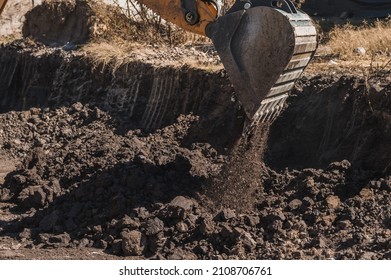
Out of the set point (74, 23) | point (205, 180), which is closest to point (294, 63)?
point (205, 180)

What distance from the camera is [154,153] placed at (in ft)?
32.7

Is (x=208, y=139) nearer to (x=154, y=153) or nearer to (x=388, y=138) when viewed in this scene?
(x=154, y=153)

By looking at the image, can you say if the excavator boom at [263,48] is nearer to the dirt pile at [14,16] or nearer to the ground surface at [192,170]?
the ground surface at [192,170]

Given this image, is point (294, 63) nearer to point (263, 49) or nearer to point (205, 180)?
point (263, 49)

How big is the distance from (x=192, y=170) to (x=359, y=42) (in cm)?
365

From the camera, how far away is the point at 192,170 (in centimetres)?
914

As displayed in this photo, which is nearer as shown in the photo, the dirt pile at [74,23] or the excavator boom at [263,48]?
the excavator boom at [263,48]

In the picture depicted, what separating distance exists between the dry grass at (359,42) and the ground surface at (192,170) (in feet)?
3.32

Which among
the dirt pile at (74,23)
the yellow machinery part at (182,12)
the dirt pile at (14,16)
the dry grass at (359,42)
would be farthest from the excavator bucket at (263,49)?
the dirt pile at (14,16)

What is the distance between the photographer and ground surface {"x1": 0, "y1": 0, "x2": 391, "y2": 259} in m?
7.84

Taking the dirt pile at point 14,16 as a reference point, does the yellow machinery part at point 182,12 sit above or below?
above

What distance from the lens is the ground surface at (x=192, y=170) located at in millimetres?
7844

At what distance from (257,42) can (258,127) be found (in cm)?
105

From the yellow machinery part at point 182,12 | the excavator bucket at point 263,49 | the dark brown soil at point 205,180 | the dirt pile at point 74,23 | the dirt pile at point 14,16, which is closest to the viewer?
the excavator bucket at point 263,49
